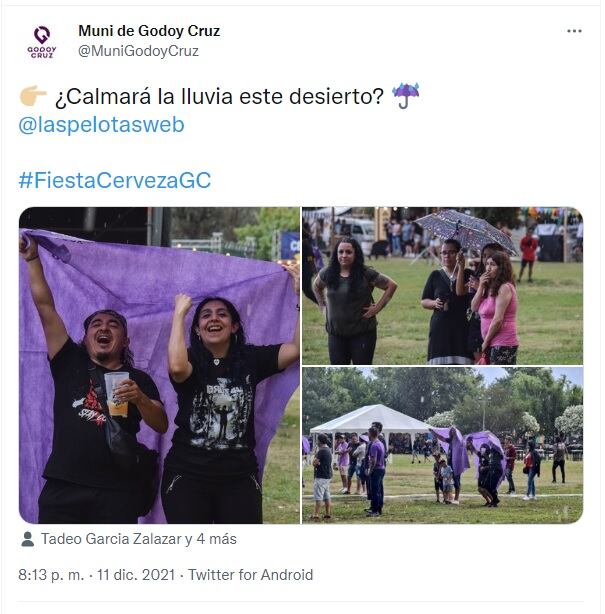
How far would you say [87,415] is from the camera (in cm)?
531

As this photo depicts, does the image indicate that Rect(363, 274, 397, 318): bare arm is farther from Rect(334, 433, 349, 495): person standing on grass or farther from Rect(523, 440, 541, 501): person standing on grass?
Rect(523, 440, 541, 501): person standing on grass

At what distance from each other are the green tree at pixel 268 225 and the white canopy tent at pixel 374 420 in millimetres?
15107

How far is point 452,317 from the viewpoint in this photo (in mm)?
5363

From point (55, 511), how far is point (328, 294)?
174 centimetres

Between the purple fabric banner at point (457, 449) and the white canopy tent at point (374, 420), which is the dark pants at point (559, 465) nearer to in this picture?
the purple fabric banner at point (457, 449)

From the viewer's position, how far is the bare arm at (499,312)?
5328 mm

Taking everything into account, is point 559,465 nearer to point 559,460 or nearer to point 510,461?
point 559,460

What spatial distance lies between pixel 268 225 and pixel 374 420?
2118cm

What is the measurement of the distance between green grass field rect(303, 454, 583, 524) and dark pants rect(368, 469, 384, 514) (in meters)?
0.03

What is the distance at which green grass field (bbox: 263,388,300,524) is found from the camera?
20.3 feet

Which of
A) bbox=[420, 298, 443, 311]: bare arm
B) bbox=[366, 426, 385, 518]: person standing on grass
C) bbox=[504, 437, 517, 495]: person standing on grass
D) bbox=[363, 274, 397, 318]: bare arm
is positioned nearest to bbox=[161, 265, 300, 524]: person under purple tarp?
bbox=[363, 274, 397, 318]: bare arm

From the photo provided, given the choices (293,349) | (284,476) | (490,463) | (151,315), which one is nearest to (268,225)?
(284,476)
